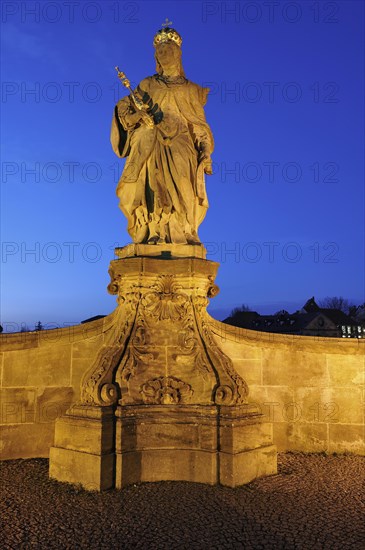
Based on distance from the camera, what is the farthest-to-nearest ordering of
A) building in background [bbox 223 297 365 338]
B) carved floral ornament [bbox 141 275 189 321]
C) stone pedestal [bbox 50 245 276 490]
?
building in background [bbox 223 297 365 338], carved floral ornament [bbox 141 275 189 321], stone pedestal [bbox 50 245 276 490]

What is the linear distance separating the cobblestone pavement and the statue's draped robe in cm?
296

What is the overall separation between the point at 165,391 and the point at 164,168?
2.74 metres

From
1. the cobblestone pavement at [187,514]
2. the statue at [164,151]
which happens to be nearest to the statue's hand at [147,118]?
the statue at [164,151]

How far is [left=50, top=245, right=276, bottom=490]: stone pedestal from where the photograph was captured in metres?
5.27

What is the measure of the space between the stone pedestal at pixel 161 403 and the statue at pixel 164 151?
0.59 m

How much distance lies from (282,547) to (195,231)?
392cm

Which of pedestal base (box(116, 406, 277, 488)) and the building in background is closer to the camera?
pedestal base (box(116, 406, 277, 488))

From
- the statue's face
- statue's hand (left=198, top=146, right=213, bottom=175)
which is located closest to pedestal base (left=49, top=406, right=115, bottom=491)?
statue's hand (left=198, top=146, right=213, bottom=175)

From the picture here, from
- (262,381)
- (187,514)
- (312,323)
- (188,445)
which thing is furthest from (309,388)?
(312,323)

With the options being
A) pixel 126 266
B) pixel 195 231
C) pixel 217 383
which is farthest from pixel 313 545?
pixel 195 231

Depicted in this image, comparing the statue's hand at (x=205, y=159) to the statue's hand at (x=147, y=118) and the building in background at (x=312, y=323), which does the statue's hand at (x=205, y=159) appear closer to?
the statue's hand at (x=147, y=118)

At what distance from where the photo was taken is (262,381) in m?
7.07

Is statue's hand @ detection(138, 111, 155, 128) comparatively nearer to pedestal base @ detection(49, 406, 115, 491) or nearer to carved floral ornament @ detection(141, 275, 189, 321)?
carved floral ornament @ detection(141, 275, 189, 321)

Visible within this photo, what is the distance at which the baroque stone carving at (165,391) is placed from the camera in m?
5.61
